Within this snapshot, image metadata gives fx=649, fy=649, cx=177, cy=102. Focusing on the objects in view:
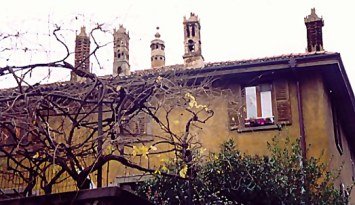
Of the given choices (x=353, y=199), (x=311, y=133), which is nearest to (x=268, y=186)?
(x=311, y=133)

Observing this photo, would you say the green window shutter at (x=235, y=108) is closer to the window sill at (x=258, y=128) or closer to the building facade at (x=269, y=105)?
the building facade at (x=269, y=105)

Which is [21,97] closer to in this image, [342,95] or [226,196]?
[226,196]

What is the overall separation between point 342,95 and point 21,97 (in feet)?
42.6

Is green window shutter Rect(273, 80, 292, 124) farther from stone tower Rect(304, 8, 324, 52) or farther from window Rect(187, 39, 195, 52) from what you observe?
window Rect(187, 39, 195, 52)

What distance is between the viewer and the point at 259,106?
17875mm

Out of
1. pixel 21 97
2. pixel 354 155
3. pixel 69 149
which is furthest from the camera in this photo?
pixel 354 155

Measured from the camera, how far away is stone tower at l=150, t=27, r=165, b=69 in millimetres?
21641

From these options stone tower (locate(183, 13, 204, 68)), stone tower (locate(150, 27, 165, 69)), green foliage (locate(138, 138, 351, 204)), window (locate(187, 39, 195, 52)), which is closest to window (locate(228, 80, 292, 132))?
stone tower (locate(183, 13, 204, 68))

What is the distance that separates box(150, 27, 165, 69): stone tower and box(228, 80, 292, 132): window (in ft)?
13.9

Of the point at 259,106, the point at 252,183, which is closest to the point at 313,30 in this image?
the point at 259,106

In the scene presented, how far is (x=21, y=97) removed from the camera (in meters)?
8.20

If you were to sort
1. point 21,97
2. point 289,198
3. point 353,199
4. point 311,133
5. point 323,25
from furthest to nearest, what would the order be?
point 353,199
point 323,25
point 311,133
point 289,198
point 21,97

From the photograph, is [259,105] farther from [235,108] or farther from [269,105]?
[235,108]

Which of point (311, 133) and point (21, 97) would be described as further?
point (311, 133)
